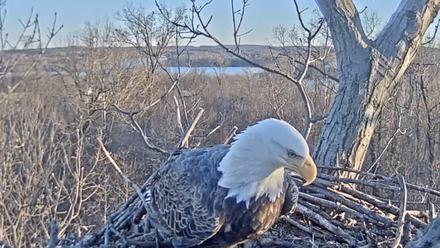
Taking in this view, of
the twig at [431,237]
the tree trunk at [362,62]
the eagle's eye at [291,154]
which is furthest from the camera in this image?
the tree trunk at [362,62]

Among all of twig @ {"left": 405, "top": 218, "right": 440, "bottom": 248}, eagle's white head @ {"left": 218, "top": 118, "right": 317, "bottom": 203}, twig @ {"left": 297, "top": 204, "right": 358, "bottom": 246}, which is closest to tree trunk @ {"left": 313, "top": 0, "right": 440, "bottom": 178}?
twig @ {"left": 297, "top": 204, "right": 358, "bottom": 246}

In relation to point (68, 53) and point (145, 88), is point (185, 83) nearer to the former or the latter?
point (145, 88)

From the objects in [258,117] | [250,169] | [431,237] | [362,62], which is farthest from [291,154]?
[258,117]

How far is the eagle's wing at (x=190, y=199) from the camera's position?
2551 millimetres

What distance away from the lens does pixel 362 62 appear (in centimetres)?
342

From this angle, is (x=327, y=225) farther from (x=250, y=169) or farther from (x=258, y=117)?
(x=258, y=117)

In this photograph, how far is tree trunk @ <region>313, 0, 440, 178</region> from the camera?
3.41m

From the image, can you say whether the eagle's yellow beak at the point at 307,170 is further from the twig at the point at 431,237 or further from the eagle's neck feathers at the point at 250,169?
the twig at the point at 431,237

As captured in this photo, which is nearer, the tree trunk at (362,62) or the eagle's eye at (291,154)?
the eagle's eye at (291,154)

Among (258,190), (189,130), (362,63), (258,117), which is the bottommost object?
(258,117)

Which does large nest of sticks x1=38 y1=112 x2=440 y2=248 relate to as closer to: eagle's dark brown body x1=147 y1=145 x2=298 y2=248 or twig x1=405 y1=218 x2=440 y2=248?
eagle's dark brown body x1=147 y1=145 x2=298 y2=248

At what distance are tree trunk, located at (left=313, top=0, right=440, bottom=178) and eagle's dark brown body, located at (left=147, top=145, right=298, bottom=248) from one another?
884 mm

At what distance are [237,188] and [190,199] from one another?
0.27 meters

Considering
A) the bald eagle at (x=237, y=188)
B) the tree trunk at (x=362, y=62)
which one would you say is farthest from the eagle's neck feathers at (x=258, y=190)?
the tree trunk at (x=362, y=62)
